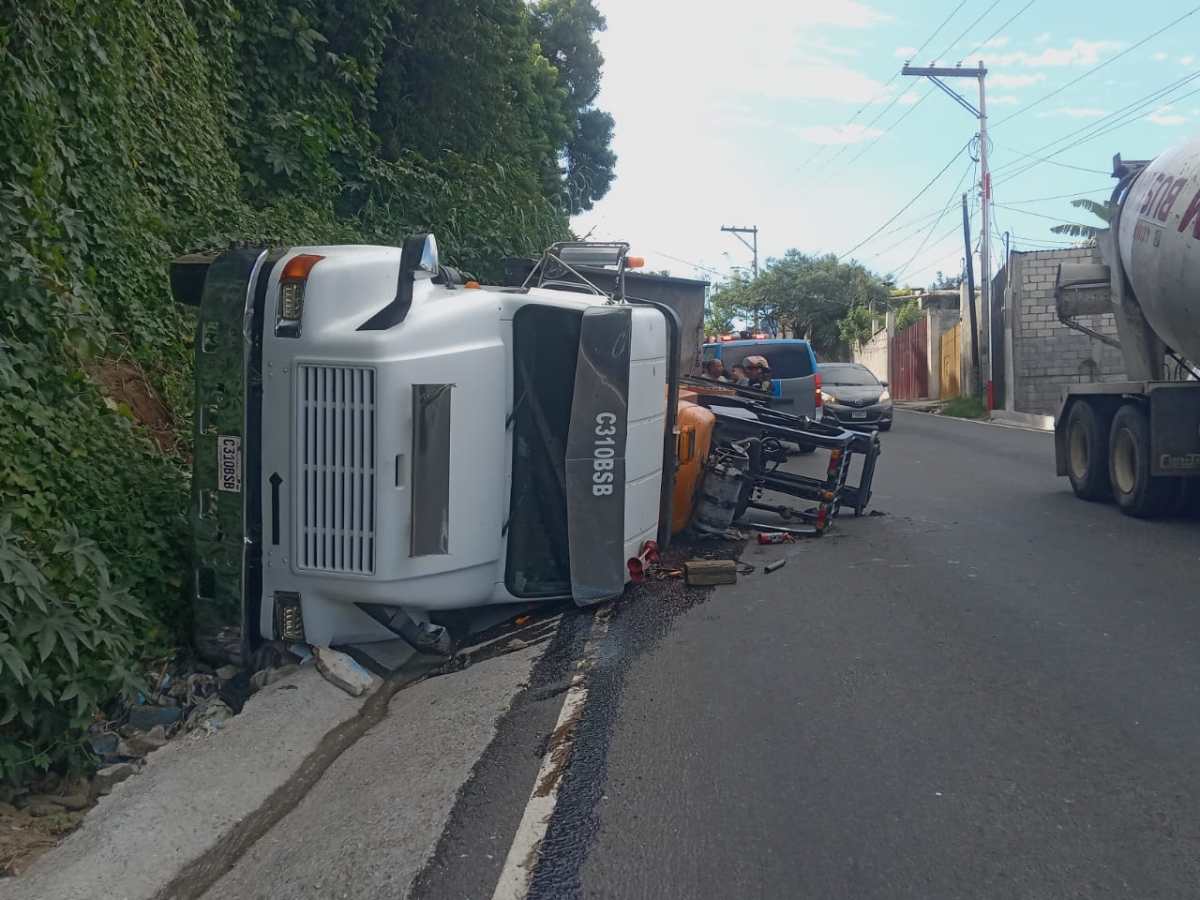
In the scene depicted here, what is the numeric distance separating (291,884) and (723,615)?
3.87m

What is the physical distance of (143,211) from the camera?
8.69 metres

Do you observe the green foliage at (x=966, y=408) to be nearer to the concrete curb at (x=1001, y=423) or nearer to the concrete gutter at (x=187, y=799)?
the concrete curb at (x=1001, y=423)

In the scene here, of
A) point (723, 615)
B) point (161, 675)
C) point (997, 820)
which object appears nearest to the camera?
point (997, 820)

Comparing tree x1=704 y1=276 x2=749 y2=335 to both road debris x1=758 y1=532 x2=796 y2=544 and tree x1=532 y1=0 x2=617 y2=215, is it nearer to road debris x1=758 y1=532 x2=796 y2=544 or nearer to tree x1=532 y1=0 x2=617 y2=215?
tree x1=532 y1=0 x2=617 y2=215

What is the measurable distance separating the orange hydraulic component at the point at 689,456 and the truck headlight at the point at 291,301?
12.4 feet

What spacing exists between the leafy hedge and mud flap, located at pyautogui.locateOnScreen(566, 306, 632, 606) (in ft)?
7.00

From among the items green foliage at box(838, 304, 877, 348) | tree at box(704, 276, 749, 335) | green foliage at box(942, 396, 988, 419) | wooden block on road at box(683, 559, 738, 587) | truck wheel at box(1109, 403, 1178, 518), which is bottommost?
wooden block on road at box(683, 559, 738, 587)

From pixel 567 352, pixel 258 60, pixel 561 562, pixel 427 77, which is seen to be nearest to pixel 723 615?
pixel 561 562

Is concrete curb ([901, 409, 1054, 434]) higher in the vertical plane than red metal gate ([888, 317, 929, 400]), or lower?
lower

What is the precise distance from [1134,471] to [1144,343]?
4.76ft

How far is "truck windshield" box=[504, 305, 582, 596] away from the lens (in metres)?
6.28

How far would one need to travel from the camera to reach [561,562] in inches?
259

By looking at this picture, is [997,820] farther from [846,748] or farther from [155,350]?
[155,350]

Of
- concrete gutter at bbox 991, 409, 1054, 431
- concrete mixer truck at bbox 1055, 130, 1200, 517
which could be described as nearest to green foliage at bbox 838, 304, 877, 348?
concrete gutter at bbox 991, 409, 1054, 431
